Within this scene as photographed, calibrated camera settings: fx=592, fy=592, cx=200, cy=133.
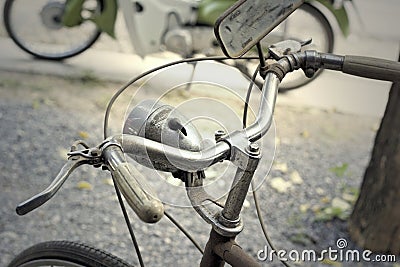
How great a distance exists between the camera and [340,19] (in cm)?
366

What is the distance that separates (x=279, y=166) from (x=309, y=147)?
0.32 metres

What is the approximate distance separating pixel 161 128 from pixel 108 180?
2.11m

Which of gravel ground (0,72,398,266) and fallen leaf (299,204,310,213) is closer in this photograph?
gravel ground (0,72,398,266)

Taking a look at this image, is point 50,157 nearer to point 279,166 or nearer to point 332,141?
point 279,166

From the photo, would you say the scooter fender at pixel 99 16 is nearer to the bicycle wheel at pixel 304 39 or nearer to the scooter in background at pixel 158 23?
the scooter in background at pixel 158 23

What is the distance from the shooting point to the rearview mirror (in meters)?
1.01

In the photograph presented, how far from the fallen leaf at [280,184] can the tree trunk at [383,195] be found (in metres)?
0.47

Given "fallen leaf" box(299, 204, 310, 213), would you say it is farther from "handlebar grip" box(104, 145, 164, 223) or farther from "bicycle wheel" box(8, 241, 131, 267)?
"handlebar grip" box(104, 145, 164, 223)

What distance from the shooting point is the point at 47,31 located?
15.1ft

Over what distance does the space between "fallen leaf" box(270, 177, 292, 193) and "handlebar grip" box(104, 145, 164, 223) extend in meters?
2.25

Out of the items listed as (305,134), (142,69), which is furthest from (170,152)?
(142,69)

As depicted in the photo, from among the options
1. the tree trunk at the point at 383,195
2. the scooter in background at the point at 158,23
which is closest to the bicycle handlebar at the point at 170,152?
the tree trunk at the point at 383,195

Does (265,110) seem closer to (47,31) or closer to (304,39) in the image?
(304,39)

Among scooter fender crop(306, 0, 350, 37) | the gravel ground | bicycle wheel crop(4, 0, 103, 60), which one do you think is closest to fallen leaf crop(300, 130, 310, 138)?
the gravel ground
